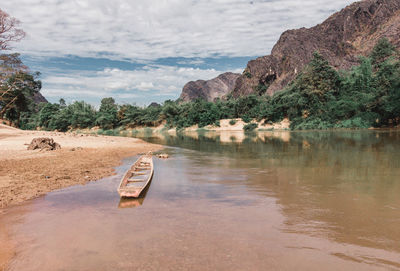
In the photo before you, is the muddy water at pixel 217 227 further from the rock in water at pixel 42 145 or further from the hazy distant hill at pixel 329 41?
the hazy distant hill at pixel 329 41

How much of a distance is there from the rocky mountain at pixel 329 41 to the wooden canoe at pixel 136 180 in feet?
259

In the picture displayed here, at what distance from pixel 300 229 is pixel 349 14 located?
113768mm

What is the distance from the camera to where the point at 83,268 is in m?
3.95

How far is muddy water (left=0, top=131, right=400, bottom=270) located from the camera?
13.3 feet

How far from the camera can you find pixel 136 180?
8711 millimetres

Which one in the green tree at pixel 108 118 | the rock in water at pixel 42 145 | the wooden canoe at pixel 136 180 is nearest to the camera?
the wooden canoe at pixel 136 180

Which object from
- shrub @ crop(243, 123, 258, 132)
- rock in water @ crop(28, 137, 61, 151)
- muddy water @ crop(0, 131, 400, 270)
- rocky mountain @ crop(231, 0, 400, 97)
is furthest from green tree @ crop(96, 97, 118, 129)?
muddy water @ crop(0, 131, 400, 270)

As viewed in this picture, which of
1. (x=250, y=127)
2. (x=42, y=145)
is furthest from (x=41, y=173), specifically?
(x=250, y=127)

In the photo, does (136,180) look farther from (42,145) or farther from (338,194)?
(42,145)

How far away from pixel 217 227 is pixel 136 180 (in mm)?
4154

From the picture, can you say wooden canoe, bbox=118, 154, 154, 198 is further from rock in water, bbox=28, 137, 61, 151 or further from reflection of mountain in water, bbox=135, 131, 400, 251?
rock in water, bbox=28, 137, 61, 151

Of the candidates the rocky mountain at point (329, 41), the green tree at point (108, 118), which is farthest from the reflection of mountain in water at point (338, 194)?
the rocky mountain at point (329, 41)

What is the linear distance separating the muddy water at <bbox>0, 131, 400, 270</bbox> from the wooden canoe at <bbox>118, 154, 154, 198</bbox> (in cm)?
24

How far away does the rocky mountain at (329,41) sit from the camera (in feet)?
282
